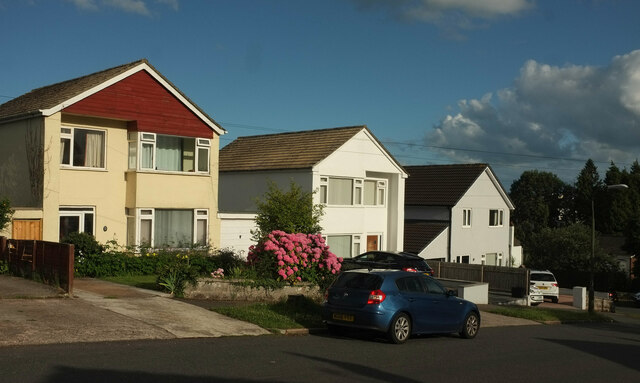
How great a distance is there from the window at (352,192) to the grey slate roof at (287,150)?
1454mm

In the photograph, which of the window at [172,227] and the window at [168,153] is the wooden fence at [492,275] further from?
the window at [168,153]

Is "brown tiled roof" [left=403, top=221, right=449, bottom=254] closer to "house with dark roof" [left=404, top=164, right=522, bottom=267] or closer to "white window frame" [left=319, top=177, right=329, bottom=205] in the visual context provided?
"house with dark roof" [left=404, top=164, right=522, bottom=267]

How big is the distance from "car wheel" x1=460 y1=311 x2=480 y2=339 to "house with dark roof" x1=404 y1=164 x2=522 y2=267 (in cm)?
2487

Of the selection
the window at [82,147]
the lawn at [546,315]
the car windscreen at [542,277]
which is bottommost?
the lawn at [546,315]

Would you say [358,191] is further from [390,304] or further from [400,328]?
[390,304]

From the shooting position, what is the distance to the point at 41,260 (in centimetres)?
1838

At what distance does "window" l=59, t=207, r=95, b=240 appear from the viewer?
81.2 feet

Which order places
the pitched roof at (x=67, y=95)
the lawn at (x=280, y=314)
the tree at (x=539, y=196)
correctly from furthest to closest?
the tree at (x=539, y=196), the pitched roof at (x=67, y=95), the lawn at (x=280, y=314)

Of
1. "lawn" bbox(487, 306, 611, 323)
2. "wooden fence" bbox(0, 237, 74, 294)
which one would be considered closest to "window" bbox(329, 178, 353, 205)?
"lawn" bbox(487, 306, 611, 323)

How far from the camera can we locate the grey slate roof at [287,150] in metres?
34.9

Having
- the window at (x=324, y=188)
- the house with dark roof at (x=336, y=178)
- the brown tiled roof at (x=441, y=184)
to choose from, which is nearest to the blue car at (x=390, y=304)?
the house with dark roof at (x=336, y=178)

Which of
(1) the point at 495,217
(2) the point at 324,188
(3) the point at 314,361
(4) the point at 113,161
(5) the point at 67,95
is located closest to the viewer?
(3) the point at 314,361

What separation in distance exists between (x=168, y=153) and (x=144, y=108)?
2.10 m

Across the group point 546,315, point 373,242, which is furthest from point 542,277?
point 546,315
